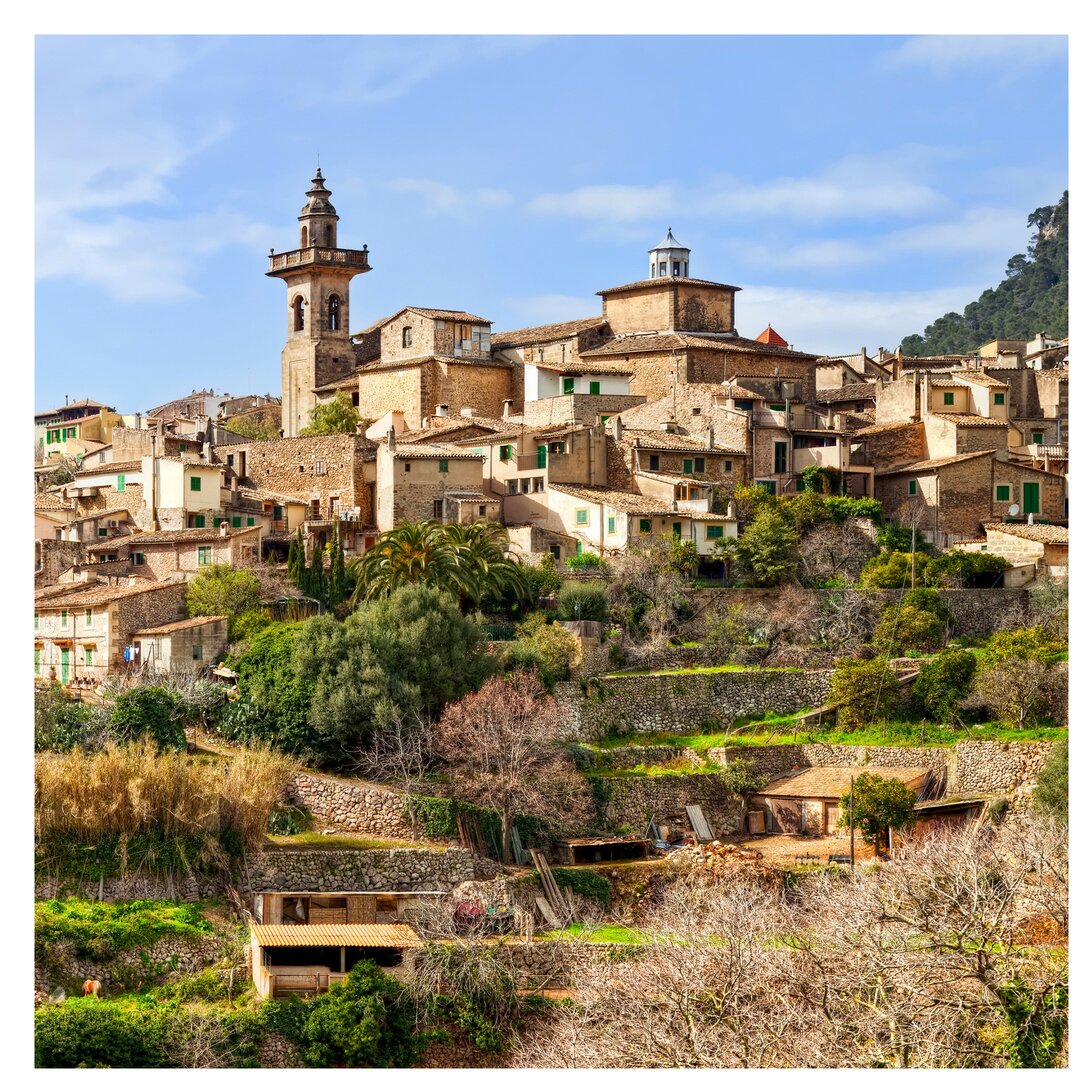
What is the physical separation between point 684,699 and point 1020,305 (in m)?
75.5

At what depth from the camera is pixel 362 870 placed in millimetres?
31281

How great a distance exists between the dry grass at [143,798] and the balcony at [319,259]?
34090mm

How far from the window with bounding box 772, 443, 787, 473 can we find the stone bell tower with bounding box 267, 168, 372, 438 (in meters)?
18.5

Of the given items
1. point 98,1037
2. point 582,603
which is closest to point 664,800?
point 582,603

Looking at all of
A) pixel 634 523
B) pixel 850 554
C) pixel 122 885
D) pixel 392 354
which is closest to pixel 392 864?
pixel 122 885

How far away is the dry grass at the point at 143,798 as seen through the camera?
98.5ft

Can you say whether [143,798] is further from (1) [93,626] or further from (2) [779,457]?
(2) [779,457]

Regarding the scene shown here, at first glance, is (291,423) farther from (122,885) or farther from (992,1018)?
(992,1018)

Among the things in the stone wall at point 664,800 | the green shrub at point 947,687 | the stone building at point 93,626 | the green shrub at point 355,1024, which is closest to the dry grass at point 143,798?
the green shrub at point 355,1024

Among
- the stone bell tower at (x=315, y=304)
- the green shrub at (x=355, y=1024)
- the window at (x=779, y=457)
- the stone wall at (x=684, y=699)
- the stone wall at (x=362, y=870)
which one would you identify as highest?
the stone bell tower at (x=315, y=304)

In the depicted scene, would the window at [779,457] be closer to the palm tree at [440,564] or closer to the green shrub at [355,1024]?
the palm tree at [440,564]

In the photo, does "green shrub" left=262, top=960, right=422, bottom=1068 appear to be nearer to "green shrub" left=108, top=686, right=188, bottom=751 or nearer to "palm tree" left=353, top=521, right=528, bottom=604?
"green shrub" left=108, top=686, right=188, bottom=751

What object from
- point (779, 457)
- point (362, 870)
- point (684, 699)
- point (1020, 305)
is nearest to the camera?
point (362, 870)

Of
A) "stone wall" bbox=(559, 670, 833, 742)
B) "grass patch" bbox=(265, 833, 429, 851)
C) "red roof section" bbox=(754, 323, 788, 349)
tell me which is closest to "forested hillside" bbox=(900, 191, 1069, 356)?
"red roof section" bbox=(754, 323, 788, 349)
